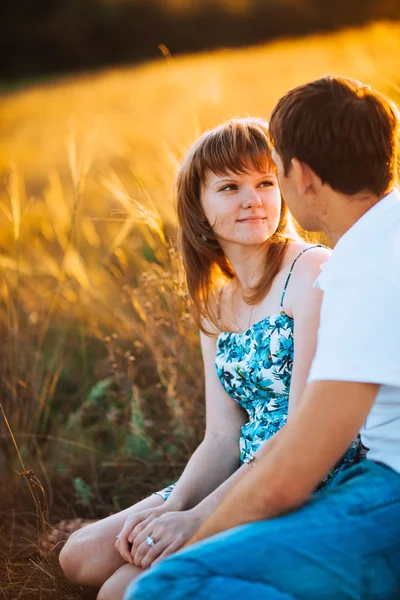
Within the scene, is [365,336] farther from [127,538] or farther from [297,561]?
[127,538]

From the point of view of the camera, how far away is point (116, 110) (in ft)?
34.2

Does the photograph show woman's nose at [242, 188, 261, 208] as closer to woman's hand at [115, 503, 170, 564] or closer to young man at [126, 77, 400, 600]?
young man at [126, 77, 400, 600]

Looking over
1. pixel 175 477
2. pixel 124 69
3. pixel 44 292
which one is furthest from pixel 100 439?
pixel 124 69

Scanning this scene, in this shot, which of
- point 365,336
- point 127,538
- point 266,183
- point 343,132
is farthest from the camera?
point 266,183

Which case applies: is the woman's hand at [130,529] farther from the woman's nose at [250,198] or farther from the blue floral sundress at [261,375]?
the woman's nose at [250,198]

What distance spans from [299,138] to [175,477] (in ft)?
6.77

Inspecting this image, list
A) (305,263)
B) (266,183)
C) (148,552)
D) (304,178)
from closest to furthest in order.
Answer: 1. (304,178)
2. (148,552)
3. (305,263)
4. (266,183)

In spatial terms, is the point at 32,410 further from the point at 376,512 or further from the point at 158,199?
the point at 376,512

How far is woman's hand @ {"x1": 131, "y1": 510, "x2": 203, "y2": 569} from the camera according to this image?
1965mm

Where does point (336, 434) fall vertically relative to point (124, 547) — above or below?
above

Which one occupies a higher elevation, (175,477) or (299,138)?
(299,138)

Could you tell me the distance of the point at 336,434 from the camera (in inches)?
55.2

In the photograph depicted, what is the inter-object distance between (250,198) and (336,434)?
40.8 inches

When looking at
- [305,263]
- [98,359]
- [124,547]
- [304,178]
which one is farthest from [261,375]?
[98,359]
